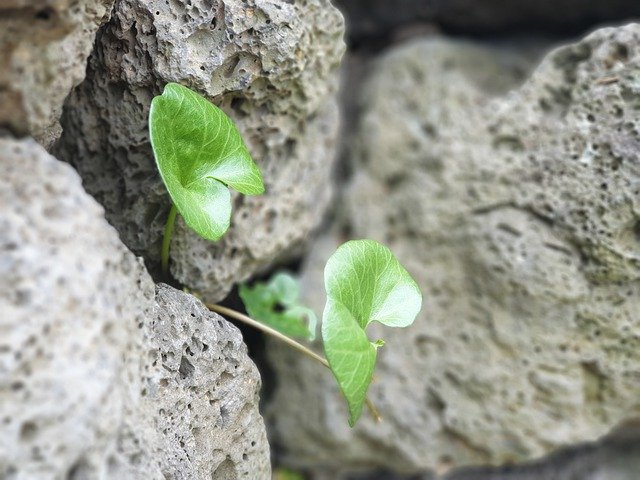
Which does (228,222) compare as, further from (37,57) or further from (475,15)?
(475,15)

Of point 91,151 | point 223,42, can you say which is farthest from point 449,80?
point 91,151

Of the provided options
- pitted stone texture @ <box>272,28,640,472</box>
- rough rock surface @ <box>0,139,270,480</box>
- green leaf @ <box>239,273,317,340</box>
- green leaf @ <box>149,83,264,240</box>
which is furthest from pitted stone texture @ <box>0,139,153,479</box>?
pitted stone texture @ <box>272,28,640,472</box>

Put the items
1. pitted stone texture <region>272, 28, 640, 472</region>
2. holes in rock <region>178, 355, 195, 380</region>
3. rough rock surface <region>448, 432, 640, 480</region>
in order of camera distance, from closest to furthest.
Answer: holes in rock <region>178, 355, 195, 380</region>
pitted stone texture <region>272, 28, 640, 472</region>
rough rock surface <region>448, 432, 640, 480</region>

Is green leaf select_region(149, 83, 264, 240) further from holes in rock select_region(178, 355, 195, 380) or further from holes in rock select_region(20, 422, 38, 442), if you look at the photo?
holes in rock select_region(20, 422, 38, 442)

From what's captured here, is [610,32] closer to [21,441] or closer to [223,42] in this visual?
[223,42]

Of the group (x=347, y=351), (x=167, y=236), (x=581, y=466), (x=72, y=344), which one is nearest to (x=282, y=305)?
(x=167, y=236)

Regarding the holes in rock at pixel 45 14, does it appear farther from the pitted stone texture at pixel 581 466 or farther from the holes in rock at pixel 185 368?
the pitted stone texture at pixel 581 466

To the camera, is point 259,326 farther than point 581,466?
No
